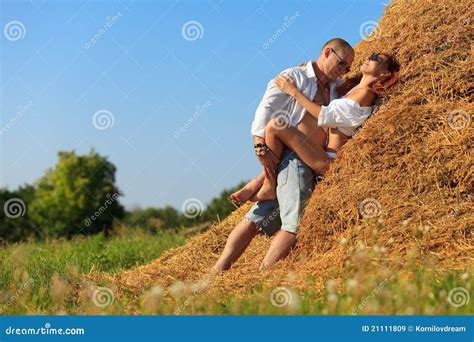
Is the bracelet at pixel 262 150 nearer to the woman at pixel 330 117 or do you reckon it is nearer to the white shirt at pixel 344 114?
the woman at pixel 330 117

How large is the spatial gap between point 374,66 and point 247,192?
169 centimetres

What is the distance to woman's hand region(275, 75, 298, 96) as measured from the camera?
6277 millimetres

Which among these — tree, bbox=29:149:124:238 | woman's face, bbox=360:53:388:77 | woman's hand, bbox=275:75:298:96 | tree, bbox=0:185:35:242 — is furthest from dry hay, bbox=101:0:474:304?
tree, bbox=29:149:124:238

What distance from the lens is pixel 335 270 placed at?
5594 mm

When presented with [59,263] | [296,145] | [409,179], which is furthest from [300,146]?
[59,263]

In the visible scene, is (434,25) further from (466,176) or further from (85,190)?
(85,190)

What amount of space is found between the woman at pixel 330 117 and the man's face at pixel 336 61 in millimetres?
176

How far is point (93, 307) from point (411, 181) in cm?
287

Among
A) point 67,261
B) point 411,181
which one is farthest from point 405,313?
point 67,261

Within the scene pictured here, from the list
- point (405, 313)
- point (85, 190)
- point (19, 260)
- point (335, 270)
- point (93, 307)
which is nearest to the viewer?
point (405, 313)

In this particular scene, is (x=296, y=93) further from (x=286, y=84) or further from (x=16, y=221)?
(x=16, y=221)

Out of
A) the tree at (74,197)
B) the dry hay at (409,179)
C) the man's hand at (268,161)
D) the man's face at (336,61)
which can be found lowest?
the dry hay at (409,179)

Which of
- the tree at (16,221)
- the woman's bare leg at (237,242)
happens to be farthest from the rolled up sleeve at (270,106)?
the tree at (16,221)

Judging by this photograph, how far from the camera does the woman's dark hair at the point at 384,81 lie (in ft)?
20.9
